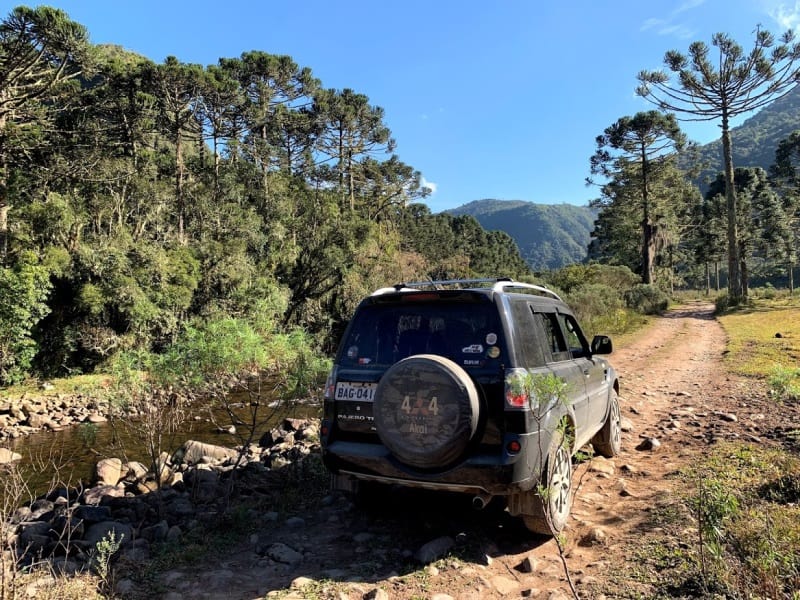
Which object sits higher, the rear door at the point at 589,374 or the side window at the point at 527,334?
the side window at the point at 527,334

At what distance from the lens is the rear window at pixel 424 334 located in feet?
11.4

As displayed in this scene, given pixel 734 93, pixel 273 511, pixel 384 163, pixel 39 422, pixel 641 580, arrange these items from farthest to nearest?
pixel 384 163, pixel 734 93, pixel 39 422, pixel 273 511, pixel 641 580

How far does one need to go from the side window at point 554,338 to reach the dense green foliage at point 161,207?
11.0ft

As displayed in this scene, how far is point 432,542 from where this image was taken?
371 centimetres

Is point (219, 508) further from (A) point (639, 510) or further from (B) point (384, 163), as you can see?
(B) point (384, 163)

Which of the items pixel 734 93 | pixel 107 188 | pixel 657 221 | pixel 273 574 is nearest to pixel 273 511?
pixel 273 574

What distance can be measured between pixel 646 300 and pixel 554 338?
26723 mm

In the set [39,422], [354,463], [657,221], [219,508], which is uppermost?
[657,221]

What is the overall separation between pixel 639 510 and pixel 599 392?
1232 millimetres

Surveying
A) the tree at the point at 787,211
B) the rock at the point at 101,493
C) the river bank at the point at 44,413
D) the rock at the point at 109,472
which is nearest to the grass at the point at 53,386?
the river bank at the point at 44,413

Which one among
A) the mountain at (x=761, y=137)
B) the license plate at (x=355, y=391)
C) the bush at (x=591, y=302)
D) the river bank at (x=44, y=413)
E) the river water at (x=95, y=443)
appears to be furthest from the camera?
the mountain at (x=761, y=137)

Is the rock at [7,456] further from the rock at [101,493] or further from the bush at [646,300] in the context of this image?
the bush at [646,300]

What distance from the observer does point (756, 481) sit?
4.21 metres

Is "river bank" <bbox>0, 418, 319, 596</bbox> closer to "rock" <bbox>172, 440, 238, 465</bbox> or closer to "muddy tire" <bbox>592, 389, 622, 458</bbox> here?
"rock" <bbox>172, 440, 238, 465</bbox>
